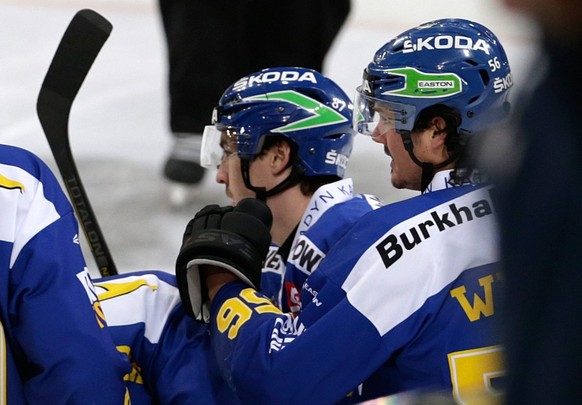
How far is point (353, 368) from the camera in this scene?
1.54 metres

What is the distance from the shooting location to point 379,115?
1.92 m

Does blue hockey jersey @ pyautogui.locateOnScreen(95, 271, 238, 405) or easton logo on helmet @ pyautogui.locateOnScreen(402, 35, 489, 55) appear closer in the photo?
blue hockey jersey @ pyautogui.locateOnScreen(95, 271, 238, 405)

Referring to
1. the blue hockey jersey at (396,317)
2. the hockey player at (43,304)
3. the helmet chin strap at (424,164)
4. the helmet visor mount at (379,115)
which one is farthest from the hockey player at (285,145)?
the hockey player at (43,304)

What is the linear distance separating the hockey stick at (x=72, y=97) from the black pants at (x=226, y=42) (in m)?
1.66

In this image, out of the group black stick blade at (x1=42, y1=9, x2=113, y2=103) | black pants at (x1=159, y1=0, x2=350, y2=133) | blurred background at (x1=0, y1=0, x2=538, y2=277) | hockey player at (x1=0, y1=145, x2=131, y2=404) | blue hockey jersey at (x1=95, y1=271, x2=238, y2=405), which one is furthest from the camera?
black pants at (x1=159, y1=0, x2=350, y2=133)

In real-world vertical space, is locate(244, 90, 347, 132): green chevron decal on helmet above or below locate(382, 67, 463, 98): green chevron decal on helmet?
below

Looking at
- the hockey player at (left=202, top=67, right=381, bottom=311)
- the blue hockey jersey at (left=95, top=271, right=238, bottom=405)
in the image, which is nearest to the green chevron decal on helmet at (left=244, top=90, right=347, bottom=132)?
the hockey player at (left=202, top=67, right=381, bottom=311)

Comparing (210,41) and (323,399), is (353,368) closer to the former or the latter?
(323,399)

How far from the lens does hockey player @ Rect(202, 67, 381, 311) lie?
231 cm

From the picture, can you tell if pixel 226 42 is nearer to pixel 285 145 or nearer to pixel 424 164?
pixel 285 145

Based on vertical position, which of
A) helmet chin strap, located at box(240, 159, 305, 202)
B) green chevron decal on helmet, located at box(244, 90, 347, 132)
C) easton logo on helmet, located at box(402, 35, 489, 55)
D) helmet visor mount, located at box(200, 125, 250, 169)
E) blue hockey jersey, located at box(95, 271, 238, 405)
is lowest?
blue hockey jersey, located at box(95, 271, 238, 405)

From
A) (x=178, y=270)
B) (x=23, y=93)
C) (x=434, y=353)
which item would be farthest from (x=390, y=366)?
(x=23, y=93)

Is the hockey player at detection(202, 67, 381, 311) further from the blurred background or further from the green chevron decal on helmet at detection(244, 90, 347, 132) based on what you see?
the blurred background

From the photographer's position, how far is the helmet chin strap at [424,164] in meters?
1.78
